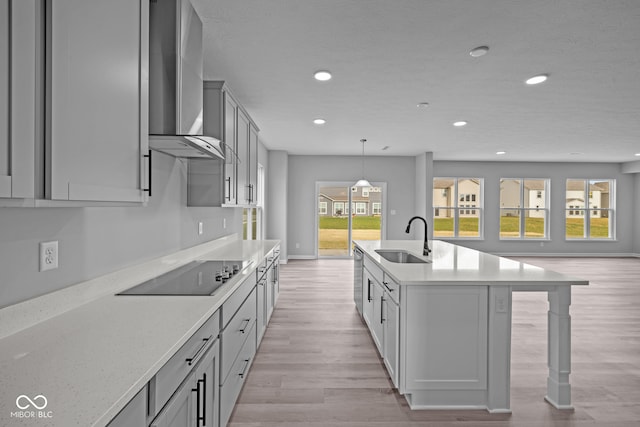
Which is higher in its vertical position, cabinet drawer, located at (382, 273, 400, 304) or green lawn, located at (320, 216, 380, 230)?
green lawn, located at (320, 216, 380, 230)

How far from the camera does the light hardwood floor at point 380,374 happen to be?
7.15 ft

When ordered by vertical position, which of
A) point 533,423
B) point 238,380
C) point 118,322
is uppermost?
point 118,322

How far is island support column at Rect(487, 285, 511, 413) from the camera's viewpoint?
2197mm

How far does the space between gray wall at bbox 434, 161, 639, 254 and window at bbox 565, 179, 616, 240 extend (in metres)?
0.16

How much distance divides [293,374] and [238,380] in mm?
634

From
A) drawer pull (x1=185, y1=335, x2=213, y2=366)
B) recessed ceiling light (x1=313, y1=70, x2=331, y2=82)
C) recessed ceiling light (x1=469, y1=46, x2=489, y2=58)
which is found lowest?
drawer pull (x1=185, y1=335, x2=213, y2=366)

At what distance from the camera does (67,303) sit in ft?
4.99

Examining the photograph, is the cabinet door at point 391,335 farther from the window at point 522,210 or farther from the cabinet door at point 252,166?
the window at point 522,210

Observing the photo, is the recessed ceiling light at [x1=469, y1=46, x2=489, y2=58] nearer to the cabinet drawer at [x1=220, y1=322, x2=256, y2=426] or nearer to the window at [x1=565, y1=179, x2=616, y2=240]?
the cabinet drawer at [x1=220, y1=322, x2=256, y2=426]

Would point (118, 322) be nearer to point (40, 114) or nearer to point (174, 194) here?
point (40, 114)

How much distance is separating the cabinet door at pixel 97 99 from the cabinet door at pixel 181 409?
0.72 metres

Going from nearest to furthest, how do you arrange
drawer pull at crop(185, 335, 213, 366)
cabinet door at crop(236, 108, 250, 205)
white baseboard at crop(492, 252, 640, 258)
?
drawer pull at crop(185, 335, 213, 366) → cabinet door at crop(236, 108, 250, 205) → white baseboard at crop(492, 252, 640, 258)

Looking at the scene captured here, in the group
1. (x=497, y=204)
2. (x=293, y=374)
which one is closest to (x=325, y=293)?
(x=293, y=374)

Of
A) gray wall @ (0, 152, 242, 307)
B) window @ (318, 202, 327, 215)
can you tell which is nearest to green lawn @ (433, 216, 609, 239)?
window @ (318, 202, 327, 215)
